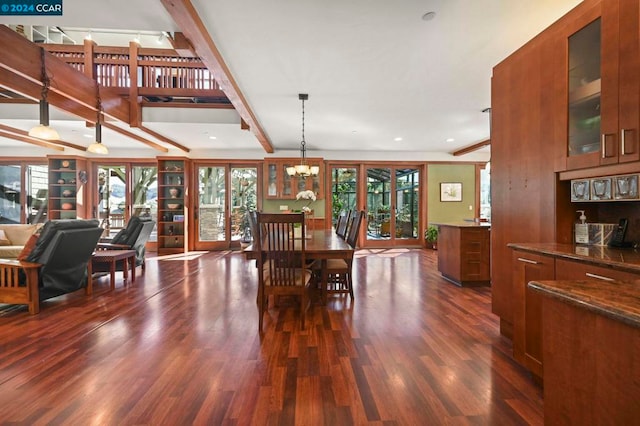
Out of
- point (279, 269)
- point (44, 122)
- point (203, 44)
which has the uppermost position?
point (203, 44)

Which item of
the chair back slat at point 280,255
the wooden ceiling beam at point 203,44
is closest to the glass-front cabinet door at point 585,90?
the chair back slat at point 280,255

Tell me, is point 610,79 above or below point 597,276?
above

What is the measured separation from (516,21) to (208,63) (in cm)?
280

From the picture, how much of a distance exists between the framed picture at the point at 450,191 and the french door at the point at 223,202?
4.93 m

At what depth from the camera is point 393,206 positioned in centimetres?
768

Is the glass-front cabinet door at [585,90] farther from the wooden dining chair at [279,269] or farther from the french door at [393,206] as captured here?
the french door at [393,206]

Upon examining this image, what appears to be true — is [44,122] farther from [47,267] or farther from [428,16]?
[428,16]

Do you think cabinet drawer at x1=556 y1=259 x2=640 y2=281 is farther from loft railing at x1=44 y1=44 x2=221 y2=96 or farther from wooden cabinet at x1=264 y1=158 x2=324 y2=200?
wooden cabinet at x1=264 y1=158 x2=324 y2=200

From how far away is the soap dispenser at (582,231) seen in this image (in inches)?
71.9

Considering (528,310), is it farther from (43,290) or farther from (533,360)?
(43,290)

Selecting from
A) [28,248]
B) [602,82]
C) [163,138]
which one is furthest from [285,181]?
[602,82]

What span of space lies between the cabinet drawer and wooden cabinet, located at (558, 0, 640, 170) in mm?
611

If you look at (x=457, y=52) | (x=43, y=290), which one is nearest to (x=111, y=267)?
(x=43, y=290)

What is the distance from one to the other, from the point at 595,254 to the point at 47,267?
4610 millimetres
